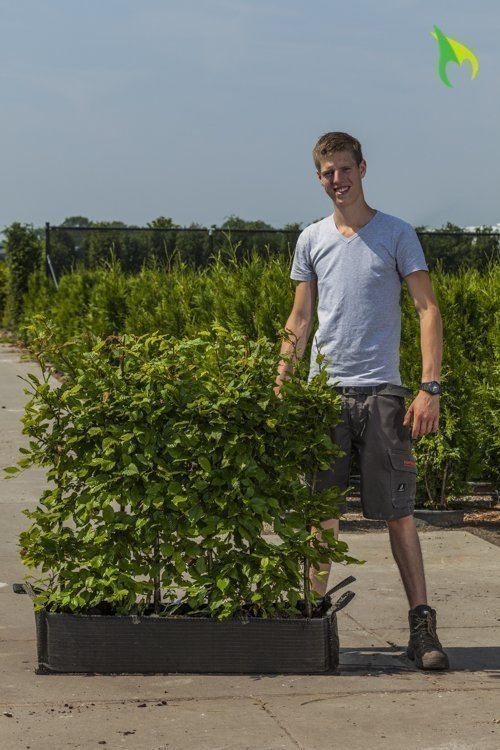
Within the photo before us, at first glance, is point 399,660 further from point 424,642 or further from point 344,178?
point 344,178

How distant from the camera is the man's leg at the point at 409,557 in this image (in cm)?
505

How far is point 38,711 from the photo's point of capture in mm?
4250

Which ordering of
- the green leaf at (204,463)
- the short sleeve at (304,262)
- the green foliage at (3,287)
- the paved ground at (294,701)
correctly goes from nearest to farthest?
the paved ground at (294,701), the green leaf at (204,463), the short sleeve at (304,262), the green foliage at (3,287)

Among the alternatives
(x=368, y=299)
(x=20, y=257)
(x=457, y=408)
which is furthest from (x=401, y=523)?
(x=20, y=257)

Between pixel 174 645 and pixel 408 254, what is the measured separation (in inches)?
74.4

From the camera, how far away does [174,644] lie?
15.5 feet

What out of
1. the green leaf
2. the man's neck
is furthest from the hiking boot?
the man's neck

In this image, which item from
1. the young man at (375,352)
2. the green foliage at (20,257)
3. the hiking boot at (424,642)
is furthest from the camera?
the green foliage at (20,257)

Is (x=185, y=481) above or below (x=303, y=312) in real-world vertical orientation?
below

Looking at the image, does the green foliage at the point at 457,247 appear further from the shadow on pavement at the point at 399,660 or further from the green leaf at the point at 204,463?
the green leaf at the point at 204,463

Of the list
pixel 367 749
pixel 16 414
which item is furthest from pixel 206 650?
pixel 16 414

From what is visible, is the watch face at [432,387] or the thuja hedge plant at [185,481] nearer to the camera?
the thuja hedge plant at [185,481]

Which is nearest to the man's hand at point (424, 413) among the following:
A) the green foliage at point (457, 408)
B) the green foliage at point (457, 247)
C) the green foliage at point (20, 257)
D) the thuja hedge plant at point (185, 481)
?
the thuja hedge plant at point (185, 481)

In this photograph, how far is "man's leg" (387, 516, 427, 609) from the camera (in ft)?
16.6
